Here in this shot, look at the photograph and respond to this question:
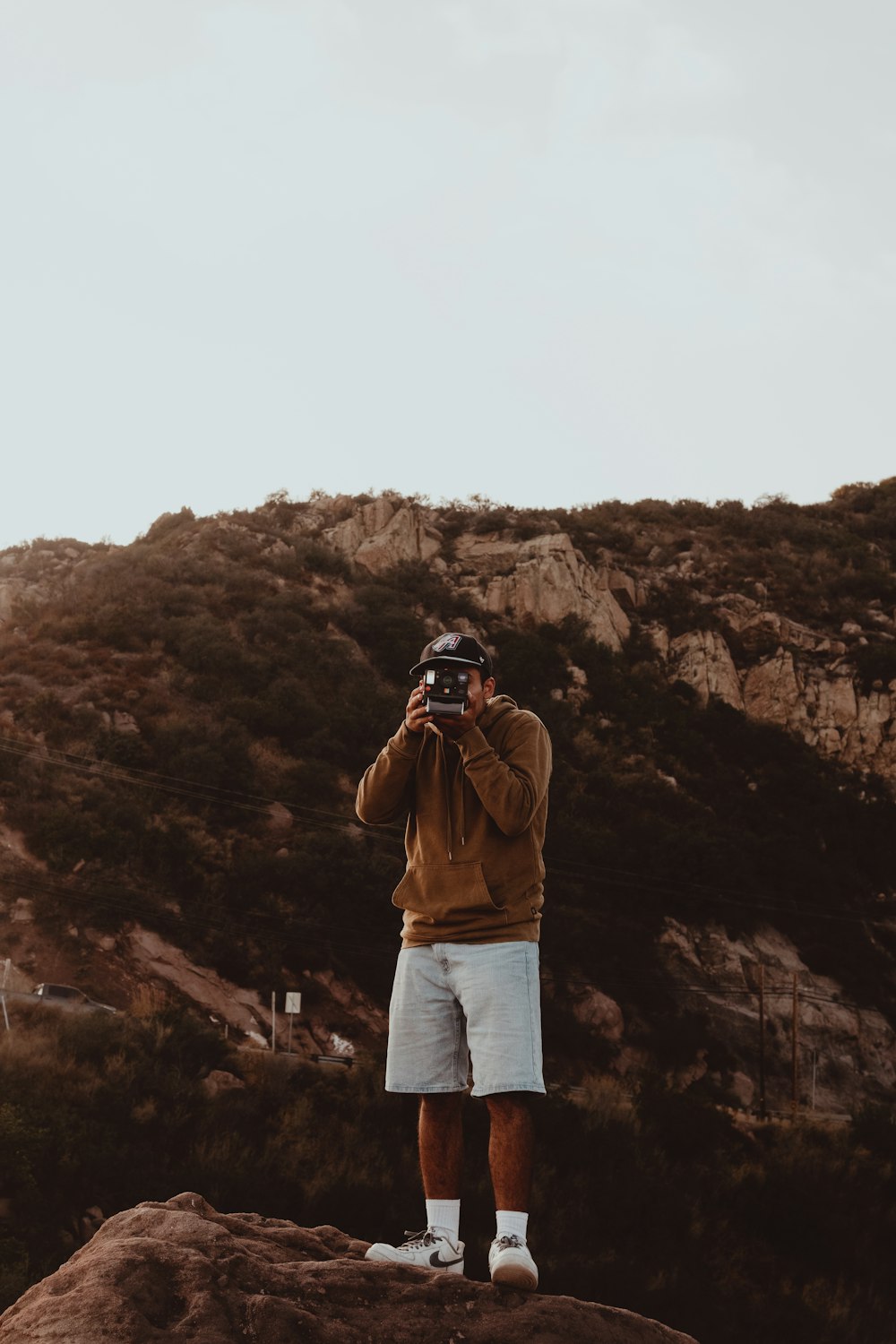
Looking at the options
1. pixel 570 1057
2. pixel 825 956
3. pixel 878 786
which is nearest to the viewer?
pixel 570 1057

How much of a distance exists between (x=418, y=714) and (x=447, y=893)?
0.63 meters

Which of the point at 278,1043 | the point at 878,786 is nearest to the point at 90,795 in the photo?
the point at 278,1043

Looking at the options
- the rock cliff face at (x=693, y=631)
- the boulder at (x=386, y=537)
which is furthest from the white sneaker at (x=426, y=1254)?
the boulder at (x=386, y=537)

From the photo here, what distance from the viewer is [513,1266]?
354 cm

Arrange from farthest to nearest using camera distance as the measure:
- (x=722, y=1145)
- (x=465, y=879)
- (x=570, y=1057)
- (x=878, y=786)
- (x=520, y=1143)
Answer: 1. (x=878, y=786)
2. (x=570, y=1057)
3. (x=722, y=1145)
4. (x=465, y=879)
5. (x=520, y=1143)

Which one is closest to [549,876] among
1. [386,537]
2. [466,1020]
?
[386,537]

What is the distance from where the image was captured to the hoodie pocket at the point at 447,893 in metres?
3.89

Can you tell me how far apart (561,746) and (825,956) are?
8958 millimetres

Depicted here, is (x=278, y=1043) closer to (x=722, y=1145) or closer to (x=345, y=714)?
(x=722, y=1145)

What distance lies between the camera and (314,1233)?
4098 mm

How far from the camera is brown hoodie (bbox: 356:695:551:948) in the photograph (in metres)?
3.89

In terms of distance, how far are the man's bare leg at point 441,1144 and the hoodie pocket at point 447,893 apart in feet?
2.02

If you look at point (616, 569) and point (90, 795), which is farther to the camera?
point (616, 569)

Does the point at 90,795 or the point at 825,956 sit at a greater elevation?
Answer: the point at 90,795
